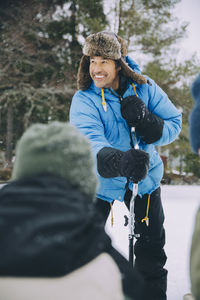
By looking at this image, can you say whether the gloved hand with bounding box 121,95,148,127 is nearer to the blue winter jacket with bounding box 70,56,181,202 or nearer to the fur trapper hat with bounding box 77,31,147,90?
the blue winter jacket with bounding box 70,56,181,202

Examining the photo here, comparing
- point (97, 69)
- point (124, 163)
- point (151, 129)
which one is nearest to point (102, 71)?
point (97, 69)

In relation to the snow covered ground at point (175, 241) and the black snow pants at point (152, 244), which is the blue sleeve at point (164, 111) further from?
the snow covered ground at point (175, 241)

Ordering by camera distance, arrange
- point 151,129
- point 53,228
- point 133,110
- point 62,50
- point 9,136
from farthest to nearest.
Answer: point 62,50, point 9,136, point 151,129, point 133,110, point 53,228

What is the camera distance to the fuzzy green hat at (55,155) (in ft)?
2.87

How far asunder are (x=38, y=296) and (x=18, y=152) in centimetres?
44

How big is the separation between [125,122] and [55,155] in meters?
1.30

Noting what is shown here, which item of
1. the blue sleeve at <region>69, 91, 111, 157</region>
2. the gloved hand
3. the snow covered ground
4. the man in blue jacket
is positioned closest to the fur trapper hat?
the man in blue jacket

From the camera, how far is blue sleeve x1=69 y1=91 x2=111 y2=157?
1.92 meters

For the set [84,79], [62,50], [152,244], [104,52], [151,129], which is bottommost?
[152,244]

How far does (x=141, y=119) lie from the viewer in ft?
6.46

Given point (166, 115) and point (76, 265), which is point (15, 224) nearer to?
point (76, 265)

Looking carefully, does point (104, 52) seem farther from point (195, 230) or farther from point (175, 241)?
point (175, 241)

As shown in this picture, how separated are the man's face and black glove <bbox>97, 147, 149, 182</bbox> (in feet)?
1.91

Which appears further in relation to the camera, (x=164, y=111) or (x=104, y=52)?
(x=164, y=111)
